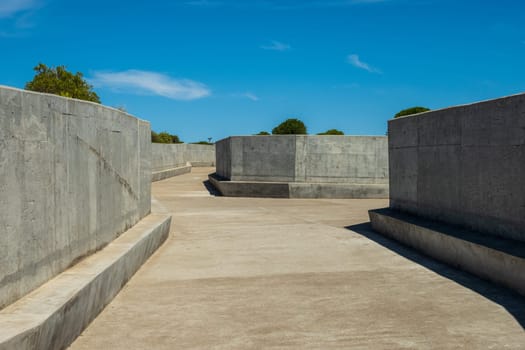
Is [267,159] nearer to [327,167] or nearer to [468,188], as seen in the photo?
[327,167]

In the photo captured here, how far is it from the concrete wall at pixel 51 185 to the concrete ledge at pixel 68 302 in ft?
0.40

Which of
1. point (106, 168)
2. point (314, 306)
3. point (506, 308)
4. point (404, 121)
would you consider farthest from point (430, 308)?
point (404, 121)

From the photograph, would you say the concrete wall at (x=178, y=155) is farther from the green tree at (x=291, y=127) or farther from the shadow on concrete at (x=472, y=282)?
the shadow on concrete at (x=472, y=282)

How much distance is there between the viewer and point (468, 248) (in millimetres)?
6715

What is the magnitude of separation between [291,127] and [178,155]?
14984mm

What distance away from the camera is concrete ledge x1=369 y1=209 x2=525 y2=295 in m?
5.78

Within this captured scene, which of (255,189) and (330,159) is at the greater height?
(330,159)

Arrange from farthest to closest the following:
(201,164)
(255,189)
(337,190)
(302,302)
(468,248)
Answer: (201,164) < (255,189) < (337,190) < (468,248) < (302,302)

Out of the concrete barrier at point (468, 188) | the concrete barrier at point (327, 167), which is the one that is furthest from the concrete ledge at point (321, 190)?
the concrete barrier at point (468, 188)

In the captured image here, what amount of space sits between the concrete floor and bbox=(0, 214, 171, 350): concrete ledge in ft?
0.61

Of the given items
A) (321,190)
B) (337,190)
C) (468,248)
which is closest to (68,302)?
(468,248)

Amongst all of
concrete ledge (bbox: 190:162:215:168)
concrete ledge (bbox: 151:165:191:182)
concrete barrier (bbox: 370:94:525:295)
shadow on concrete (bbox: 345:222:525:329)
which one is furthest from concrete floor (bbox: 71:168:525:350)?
concrete ledge (bbox: 190:162:215:168)

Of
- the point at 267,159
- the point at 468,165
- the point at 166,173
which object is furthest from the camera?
the point at 166,173

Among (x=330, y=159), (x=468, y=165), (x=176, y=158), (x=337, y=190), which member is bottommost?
(x=337, y=190)
